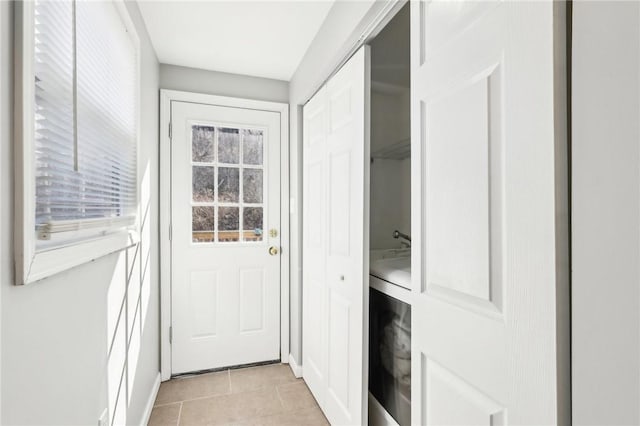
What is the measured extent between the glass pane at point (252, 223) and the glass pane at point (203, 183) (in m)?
0.31

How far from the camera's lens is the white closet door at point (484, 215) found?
0.68m

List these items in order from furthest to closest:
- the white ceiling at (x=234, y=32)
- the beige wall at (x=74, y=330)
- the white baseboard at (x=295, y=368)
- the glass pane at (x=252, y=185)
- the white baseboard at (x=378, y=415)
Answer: the glass pane at (x=252, y=185)
the white baseboard at (x=295, y=368)
the white ceiling at (x=234, y=32)
the white baseboard at (x=378, y=415)
the beige wall at (x=74, y=330)

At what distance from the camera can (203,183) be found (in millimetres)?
2619

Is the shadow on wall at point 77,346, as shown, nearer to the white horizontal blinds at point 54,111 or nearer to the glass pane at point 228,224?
the white horizontal blinds at point 54,111

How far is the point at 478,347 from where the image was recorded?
845mm

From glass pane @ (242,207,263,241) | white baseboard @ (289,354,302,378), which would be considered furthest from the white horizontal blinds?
white baseboard @ (289,354,302,378)

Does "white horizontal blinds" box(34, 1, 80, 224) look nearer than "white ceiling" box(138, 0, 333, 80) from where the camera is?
Yes

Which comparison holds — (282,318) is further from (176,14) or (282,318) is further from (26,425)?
(176,14)

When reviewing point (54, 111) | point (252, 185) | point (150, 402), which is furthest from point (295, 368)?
point (54, 111)

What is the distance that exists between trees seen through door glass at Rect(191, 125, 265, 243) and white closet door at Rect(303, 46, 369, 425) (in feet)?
1.86

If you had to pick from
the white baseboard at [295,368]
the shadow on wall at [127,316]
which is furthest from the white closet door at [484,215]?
the white baseboard at [295,368]

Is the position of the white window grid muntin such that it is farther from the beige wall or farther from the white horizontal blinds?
the white horizontal blinds

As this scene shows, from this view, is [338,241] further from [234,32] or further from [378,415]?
[234,32]

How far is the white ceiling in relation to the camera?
5.94 feet
